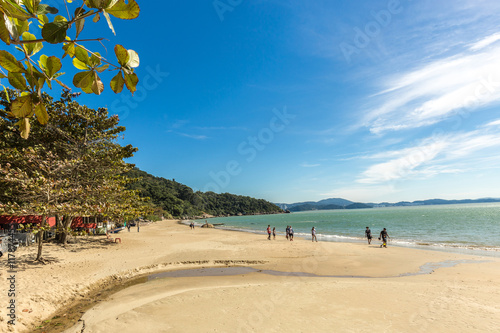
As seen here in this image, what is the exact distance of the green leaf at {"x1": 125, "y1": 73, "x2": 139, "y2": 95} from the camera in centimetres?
106

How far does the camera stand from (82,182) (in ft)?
47.1

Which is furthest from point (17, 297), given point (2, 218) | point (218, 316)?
point (2, 218)

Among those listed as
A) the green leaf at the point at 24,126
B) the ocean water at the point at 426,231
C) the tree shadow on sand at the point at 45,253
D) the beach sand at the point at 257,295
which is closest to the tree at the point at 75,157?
the tree shadow on sand at the point at 45,253

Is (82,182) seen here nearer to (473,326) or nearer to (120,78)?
(120,78)

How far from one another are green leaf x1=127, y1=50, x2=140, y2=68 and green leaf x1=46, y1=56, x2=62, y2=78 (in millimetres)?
374

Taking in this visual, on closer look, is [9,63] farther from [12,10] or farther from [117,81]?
[117,81]

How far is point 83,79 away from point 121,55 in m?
0.23

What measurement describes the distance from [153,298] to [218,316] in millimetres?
3057

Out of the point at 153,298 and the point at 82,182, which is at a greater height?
the point at 82,182

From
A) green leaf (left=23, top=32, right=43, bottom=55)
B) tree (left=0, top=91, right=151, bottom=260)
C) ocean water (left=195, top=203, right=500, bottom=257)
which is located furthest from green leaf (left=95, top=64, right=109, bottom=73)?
ocean water (left=195, top=203, right=500, bottom=257)

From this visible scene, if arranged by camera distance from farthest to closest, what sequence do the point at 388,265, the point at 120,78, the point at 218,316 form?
the point at 388,265 → the point at 218,316 → the point at 120,78

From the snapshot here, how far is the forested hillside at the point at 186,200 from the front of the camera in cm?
9825

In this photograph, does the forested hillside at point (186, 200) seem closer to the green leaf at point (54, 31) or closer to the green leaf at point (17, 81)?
the green leaf at point (17, 81)

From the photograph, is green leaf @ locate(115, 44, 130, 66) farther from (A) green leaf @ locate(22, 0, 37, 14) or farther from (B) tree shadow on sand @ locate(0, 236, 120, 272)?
(B) tree shadow on sand @ locate(0, 236, 120, 272)
